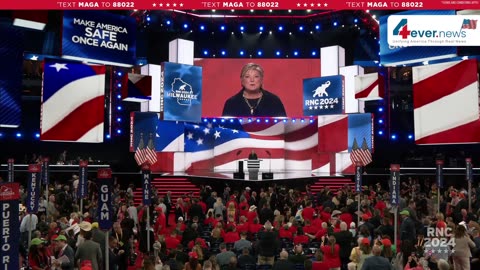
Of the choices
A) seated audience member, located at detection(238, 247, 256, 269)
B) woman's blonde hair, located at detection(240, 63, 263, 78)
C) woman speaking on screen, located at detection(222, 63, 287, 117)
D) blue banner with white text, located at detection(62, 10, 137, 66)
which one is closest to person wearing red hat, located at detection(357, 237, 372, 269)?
seated audience member, located at detection(238, 247, 256, 269)

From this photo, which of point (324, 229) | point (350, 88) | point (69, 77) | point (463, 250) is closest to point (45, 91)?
point (69, 77)

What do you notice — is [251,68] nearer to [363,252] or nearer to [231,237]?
[231,237]

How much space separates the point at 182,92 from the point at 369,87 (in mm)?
9293

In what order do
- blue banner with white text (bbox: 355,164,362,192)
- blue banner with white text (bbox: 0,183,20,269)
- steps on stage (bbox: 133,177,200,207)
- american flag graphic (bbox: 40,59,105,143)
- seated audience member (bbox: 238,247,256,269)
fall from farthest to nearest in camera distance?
steps on stage (bbox: 133,177,200,207) < blue banner with white text (bbox: 355,164,362,192) < american flag graphic (bbox: 40,59,105,143) < seated audience member (bbox: 238,247,256,269) < blue banner with white text (bbox: 0,183,20,269)

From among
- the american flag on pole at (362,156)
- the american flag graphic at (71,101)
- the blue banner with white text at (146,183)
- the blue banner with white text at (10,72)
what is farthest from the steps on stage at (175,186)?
the blue banner with white text at (10,72)

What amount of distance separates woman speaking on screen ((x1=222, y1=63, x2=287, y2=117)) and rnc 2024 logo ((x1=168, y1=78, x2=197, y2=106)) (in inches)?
155

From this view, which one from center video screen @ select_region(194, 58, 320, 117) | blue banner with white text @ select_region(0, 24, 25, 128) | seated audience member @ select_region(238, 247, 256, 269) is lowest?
seated audience member @ select_region(238, 247, 256, 269)

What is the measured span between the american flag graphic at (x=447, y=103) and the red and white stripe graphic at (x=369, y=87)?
1383 cm

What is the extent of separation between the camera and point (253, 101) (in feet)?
111

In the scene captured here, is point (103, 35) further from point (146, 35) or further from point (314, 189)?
point (146, 35)

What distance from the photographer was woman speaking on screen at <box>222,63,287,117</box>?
1328 inches

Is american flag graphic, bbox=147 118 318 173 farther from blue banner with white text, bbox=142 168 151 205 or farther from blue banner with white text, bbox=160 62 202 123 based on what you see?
blue banner with white text, bbox=142 168 151 205

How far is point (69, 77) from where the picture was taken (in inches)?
515

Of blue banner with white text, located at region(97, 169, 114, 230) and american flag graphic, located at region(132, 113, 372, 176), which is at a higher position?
american flag graphic, located at region(132, 113, 372, 176)
